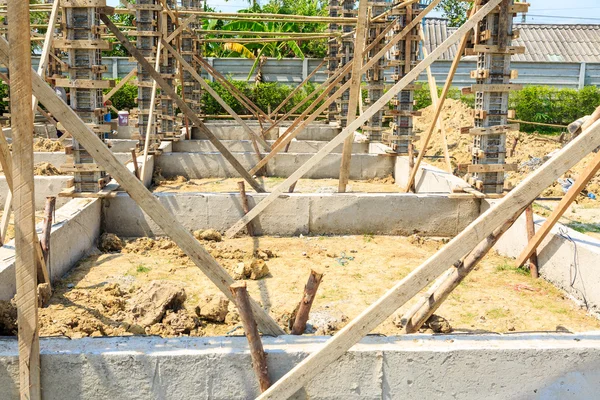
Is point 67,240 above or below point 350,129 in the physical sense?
below

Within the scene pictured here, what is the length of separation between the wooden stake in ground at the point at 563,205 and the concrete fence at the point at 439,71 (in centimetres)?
1732

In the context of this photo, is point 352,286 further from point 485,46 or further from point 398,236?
point 485,46

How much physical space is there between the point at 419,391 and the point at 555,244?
300 cm

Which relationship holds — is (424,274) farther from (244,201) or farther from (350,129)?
(244,201)

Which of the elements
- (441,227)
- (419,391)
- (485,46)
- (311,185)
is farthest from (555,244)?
(311,185)

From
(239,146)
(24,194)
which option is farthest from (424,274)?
(239,146)

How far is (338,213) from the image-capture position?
291 inches

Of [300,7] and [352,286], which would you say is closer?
[352,286]

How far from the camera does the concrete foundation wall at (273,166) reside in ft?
35.8

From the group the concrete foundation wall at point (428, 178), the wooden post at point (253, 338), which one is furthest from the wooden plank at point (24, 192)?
the concrete foundation wall at point (428, 178)

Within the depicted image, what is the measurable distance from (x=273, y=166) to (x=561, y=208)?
6.71 m

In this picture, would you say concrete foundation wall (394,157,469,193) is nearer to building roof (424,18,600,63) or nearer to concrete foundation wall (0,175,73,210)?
concrete foundation wall (0,175,73,210)

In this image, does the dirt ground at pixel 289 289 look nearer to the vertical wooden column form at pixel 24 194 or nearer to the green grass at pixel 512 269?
the green grass at pixel 512 269

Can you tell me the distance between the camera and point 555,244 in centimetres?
568
